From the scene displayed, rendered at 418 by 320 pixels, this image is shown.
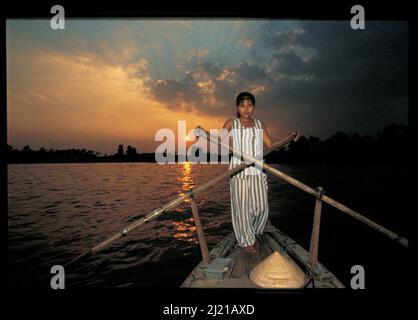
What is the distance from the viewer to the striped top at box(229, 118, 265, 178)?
160 inches

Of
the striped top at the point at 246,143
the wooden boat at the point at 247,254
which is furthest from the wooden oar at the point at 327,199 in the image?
the striped top at the point at 246,143

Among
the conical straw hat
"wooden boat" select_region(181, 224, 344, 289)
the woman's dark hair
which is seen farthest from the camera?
the woman's dark hair

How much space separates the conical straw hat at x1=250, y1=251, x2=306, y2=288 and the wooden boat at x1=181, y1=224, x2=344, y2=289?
10 cm

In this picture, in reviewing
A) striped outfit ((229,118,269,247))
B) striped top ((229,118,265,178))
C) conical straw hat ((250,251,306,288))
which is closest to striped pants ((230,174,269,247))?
striped outfit ((229,118,269,247))

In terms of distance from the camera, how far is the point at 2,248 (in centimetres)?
267

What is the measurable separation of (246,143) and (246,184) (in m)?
0.75

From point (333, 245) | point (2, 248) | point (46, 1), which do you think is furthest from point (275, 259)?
point (333, 245)

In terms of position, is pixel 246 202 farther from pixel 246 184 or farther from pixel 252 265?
pixel 252 265

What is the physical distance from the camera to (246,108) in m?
4.02

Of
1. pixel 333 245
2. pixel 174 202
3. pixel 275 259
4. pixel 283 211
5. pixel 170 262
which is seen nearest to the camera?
pixel 275 259

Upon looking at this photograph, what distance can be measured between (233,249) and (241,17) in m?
3.67

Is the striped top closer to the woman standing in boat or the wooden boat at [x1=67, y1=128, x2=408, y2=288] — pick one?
the woman standing in boat

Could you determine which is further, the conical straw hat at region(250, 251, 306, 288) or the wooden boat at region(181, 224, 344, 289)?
the wooden boat at region(181, 224, 344, 289)

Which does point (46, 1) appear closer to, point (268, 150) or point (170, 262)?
point (268, 150)
